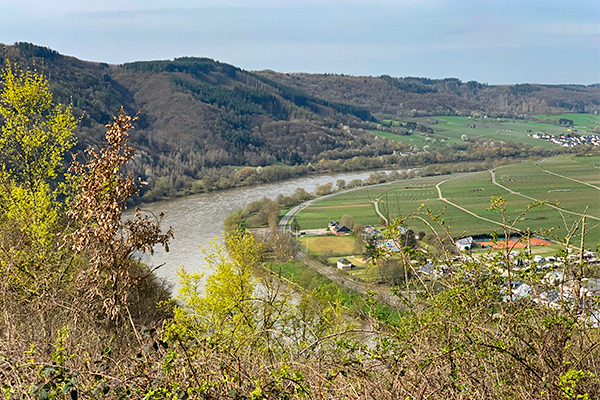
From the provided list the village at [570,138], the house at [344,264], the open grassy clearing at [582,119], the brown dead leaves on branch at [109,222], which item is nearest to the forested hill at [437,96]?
the open grassy clearing at [582,119]

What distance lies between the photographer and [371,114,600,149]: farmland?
3123 inches

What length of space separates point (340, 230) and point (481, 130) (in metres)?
70.6

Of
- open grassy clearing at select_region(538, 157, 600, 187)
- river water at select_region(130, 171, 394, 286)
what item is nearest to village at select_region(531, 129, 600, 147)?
open grassy clearing at select_region(538, 157, 600, 187)

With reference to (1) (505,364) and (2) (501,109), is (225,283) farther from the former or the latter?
(2) (501,109)

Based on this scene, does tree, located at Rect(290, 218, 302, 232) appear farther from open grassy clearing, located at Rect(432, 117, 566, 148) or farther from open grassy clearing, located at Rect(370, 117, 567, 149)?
open grassy clearing, located at Rect(432, 117, 566, 148)

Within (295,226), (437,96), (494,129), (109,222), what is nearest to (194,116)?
(295,226)

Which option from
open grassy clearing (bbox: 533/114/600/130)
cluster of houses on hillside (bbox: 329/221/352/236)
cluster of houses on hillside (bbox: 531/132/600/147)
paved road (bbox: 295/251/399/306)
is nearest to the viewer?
paved road (bbox: 295/251/399/306)

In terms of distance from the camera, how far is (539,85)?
14538 cm

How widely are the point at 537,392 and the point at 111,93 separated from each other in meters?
83.2

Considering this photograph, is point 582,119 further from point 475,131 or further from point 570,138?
point 570,138

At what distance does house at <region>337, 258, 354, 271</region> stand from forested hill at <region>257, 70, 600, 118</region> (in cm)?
10034

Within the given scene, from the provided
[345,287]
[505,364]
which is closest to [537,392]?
[505,364]

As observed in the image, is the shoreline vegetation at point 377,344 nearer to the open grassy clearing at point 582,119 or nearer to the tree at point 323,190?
the tree at point 323,190

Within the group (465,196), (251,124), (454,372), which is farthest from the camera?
(251,124)
